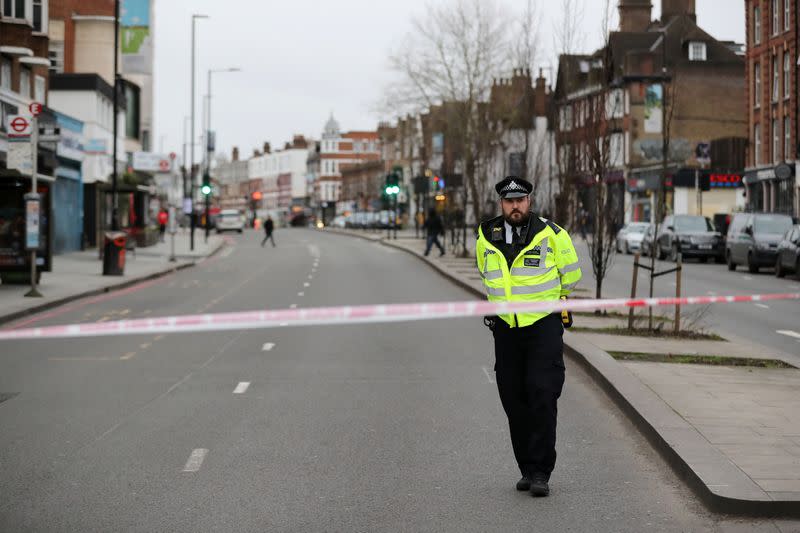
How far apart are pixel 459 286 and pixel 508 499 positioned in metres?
22.0

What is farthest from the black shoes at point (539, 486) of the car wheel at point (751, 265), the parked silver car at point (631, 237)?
the parked silver car at point (631, 237)

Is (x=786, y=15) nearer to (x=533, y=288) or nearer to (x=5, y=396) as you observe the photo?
(x=5, y=396)

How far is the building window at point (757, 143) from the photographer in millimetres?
58594

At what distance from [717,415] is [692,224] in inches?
1422

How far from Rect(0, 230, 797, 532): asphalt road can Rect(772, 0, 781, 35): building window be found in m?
44.0

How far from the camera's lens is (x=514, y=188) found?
23.6 feet

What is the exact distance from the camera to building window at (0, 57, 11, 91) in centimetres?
3541

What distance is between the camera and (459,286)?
28.9 metres

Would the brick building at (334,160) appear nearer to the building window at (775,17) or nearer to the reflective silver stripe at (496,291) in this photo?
the building window at (775,17)

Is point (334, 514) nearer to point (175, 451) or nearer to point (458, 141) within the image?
point (175, 451)

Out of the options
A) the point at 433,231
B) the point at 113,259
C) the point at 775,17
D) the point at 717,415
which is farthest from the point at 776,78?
the point at 717,415

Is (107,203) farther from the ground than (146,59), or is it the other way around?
(146,59)

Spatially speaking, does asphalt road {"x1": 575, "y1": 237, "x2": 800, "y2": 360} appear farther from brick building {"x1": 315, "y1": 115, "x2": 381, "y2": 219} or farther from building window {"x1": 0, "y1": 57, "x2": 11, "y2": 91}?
brick building {"x1": 315, "y1": 115, "x2": 381, "y2": 219}

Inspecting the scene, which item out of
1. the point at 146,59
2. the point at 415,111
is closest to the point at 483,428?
the point at 146,59
